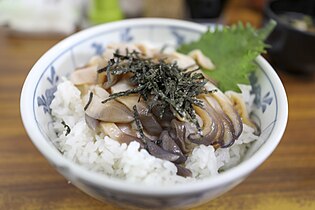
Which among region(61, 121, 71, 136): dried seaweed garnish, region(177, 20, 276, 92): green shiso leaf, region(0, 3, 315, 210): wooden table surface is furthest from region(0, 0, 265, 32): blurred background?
region(61, 121, 71, 136): dried seaweed garnish

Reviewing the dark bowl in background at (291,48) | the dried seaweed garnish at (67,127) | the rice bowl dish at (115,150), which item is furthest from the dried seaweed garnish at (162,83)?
the dark bowl in background at (291,48)

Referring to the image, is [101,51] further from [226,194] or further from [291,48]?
[291,48]

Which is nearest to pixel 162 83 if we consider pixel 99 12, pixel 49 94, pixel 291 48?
pixel 49 94

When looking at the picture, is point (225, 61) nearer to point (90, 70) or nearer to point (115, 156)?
point (90, 70)

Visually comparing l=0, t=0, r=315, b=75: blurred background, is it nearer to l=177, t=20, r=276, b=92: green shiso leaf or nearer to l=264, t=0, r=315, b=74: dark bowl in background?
l=264, t=0, r=315, b=74: dark bowl in background

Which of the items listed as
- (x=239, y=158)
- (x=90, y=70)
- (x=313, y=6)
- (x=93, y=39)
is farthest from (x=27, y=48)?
(x=313, y=6)

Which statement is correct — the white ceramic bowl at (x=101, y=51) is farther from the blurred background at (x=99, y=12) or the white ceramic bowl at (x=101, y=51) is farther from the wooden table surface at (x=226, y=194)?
the blurred background at (x=99, y=12)
